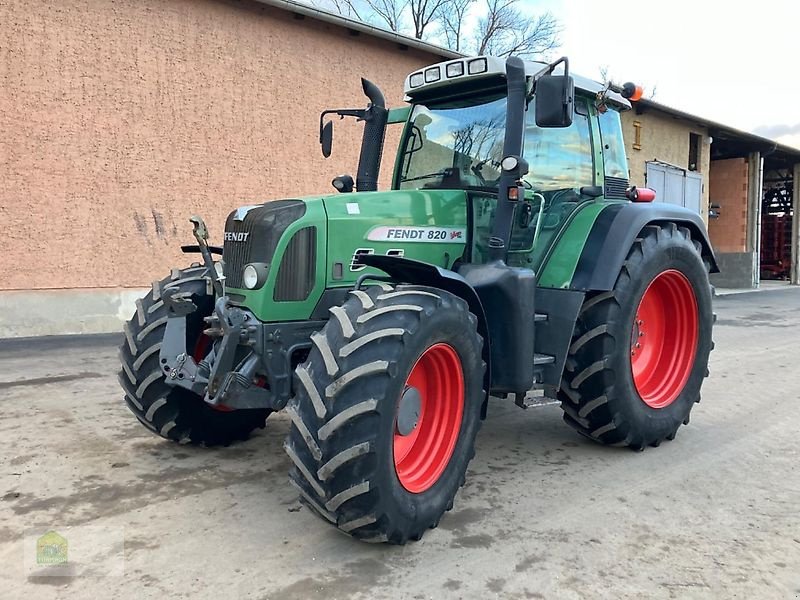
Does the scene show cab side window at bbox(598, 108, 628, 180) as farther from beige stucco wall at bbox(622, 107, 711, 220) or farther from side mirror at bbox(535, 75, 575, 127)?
beige stucco wall at bbox(622, 107, 711, 220)

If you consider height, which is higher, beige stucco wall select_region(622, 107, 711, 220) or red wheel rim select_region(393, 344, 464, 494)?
beige stucco wall select_region(622, 107, 711, 220)

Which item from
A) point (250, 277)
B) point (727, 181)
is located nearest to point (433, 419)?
point (250, 277)

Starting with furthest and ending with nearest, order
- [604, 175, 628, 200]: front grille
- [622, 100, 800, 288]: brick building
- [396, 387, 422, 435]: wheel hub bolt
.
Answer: [622, 100, 800, 288]: brick building → [604, 175, 628, 200]: front grille → [396, 387, 422, 435]: wheel hub bolt

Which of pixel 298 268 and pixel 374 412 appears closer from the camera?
pixel 374 412

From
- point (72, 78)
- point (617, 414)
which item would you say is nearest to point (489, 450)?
point (617, 414)

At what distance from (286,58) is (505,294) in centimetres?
889

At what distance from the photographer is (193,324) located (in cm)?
404

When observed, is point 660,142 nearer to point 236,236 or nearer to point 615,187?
point 615,187

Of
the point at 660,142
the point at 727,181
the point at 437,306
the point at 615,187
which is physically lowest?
the point at 437,306

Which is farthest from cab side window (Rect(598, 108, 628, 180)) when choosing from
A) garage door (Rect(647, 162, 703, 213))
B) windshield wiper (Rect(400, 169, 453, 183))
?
garage door (Rect(647, 162, 703, 213))

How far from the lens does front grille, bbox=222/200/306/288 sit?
3.45m

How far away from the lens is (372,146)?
4.96 meters

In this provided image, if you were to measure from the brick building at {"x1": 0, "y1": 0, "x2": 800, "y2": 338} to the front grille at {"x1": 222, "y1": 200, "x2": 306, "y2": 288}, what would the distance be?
11.7 ft

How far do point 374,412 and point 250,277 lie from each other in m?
1.14
